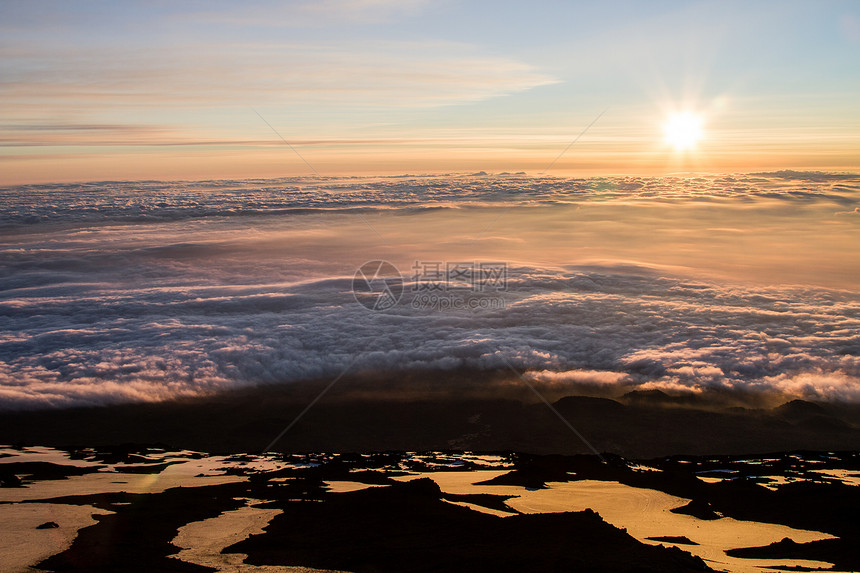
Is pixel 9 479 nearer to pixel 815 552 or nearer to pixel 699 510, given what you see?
pixel 699 510

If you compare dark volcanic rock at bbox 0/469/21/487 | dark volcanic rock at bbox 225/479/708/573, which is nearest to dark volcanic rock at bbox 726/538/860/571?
dark volcanic rock at bbox 225/479/708/573

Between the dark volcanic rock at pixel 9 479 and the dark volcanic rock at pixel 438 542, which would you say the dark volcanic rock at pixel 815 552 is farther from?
the dark volcanic rock at pixel 9 479

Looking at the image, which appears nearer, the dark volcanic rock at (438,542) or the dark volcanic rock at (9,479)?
the dark volcanic rock at (438,542)

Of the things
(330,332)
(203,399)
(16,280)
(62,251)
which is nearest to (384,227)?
(62,251)

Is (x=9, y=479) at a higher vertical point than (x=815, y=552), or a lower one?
lower

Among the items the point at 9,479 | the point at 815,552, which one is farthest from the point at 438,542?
the point at 9,479

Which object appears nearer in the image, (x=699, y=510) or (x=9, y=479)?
(x=699, y=510)

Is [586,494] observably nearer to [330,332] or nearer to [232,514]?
[232,514]

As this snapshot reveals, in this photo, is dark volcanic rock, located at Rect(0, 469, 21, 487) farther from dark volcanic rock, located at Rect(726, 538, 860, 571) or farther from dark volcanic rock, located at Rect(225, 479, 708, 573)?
dark volcanic rock, located at Rect(726, 538, 860, 571)

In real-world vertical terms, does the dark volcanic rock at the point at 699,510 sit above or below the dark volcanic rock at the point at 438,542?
below

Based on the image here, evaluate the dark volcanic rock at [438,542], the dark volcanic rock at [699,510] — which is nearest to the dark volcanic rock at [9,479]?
the dark volcanic rock at [438,542]

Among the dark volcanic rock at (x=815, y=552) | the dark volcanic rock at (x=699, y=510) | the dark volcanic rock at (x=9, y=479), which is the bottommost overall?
the dark volcanic rock at (x=699, y=510)
